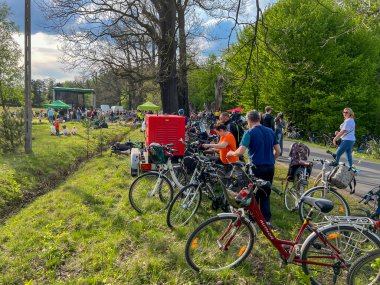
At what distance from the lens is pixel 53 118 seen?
1221 inches

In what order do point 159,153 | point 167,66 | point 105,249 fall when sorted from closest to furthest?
1. point 105,249
2. point 159,153
3. point 167,66

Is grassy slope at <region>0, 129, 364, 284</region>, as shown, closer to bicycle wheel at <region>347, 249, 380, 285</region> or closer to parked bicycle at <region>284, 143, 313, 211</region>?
parked bicycle at <region>284, 143, 313, 211</region>

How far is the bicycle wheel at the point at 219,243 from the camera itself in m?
3.58

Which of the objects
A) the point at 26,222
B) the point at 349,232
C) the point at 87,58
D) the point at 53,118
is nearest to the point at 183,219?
the point at 349,232

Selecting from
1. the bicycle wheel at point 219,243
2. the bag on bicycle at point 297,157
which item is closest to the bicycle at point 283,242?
the bicycle wheel at point 219,243

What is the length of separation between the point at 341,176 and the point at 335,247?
2263 mm

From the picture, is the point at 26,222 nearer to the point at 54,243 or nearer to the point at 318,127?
the point at 54,243

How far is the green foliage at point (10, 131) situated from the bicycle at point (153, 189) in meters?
9.74

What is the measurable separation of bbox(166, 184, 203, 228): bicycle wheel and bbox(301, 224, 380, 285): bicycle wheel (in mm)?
2052

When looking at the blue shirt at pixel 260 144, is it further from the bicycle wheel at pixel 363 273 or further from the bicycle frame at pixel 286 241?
the bicycle wheel at pixel 363 273

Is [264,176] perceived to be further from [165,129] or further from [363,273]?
[165,129]

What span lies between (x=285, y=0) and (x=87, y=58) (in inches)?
699

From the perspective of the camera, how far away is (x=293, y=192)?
6.08 m

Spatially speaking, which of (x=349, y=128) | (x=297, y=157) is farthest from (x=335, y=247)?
(x=349, y=128)
